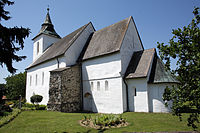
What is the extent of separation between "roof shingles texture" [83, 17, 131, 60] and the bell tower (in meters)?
14.7

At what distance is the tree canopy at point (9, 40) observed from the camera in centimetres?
666

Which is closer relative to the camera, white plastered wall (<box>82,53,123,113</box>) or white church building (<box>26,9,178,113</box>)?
white church building (<box>26,9,178,113</box>)

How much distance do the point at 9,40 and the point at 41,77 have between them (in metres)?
18.7

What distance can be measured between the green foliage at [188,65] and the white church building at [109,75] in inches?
346

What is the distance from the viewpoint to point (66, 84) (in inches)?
685

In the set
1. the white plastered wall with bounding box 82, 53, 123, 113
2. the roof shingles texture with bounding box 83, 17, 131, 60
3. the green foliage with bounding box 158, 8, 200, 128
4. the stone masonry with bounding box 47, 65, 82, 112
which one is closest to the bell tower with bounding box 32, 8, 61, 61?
the roof shingles texture with bounding box 83, 17, 131, 60

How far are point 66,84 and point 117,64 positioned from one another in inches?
260

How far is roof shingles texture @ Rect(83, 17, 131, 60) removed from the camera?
1641 cm

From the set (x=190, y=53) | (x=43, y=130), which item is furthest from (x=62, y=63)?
(x=190, y=53)

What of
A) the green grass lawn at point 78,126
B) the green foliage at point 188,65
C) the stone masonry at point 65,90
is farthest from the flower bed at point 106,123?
the stone masonry at point 65,90

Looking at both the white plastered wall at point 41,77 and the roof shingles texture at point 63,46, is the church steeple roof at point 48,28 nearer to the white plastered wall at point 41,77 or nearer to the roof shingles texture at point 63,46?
the roof shingles texture at point 63,46

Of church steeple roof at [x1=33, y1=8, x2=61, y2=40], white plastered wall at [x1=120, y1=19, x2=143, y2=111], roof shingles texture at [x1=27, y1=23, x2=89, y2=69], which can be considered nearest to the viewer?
white plastered wall at [x1=120, y1=19, x2=143, y2=111]

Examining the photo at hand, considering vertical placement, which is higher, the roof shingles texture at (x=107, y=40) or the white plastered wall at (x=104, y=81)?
the roof shingles texture at (x=107, y=40)

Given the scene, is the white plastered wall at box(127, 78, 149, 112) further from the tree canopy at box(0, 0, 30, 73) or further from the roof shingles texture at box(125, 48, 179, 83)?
the tree canopy at box(0, 0, 30, 73)
